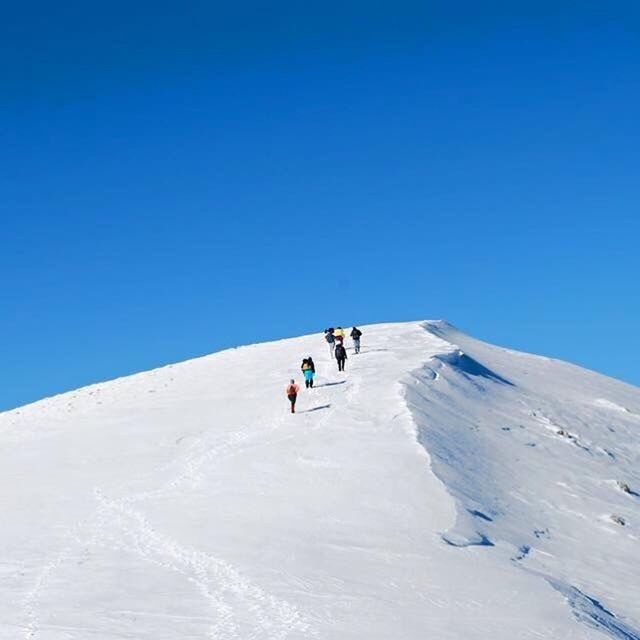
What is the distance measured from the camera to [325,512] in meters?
20.0

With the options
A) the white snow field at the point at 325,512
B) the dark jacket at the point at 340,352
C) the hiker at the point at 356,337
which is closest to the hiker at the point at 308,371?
the white snow field at the point at 325,512

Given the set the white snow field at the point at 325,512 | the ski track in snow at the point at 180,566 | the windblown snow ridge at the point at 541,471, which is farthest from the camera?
the windblown snow ridge at the point at 541,471

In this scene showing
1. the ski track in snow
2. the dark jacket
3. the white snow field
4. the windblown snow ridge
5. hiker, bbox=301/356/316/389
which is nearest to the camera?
the ski track in snow

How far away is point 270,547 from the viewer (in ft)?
56.3

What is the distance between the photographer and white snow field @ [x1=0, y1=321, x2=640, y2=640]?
13945 mm

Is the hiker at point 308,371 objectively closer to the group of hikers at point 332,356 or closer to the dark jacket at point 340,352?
the group of hikers at point 332,356

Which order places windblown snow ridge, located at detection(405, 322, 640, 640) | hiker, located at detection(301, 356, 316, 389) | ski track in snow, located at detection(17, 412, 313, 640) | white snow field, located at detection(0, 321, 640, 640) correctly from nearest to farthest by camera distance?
ski track in snow, located at detection(17, 412, 313, 640)
white snow field, located at detection(0, 321, 640, 640)
windblown snow ridge, located at detection(405, 322, 640, 640)
hiker, located at detection(301, 356, 316, 389)

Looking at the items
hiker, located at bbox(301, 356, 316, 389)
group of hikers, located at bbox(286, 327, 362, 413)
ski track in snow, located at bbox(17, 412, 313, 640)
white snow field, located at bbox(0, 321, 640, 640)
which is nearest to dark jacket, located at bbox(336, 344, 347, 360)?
group of hikers, located at bbox(286, 327, 362, 413)

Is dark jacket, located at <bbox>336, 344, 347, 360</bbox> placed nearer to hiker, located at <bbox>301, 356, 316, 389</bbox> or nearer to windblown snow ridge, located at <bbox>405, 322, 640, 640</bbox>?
hiker, located at <bbox>301, 356, 316, 389</bbox>

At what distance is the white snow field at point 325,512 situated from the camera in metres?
13.9

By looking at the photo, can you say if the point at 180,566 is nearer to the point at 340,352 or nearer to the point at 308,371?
the point at 308,371

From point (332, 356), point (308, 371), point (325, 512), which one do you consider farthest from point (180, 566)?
point (332, 356)

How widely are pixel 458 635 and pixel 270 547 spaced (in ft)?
15.7

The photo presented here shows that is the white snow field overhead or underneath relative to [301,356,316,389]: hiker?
underneath
